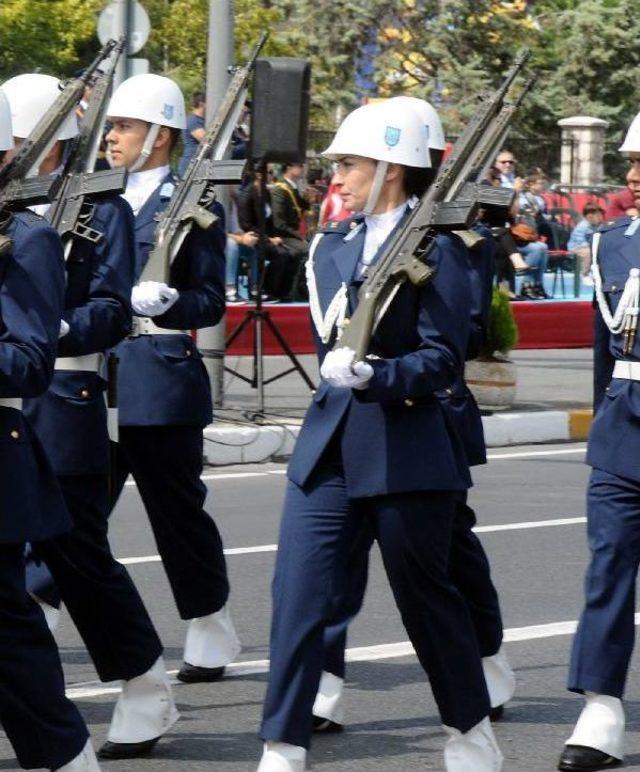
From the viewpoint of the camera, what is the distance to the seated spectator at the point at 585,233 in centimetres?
2252

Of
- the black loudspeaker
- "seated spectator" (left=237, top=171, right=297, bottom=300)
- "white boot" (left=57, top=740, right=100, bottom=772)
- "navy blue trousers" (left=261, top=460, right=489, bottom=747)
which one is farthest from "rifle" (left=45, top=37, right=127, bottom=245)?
"seated spectator" (left=237, top=171, right=297, bottom=300)

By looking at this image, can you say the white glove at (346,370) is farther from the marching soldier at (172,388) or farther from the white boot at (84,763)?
the marching soldier at (172,388)

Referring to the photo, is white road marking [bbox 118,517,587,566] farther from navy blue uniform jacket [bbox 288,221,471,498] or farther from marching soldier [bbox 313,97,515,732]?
navy blue uniform jacket [bbox 288,221,471,498]

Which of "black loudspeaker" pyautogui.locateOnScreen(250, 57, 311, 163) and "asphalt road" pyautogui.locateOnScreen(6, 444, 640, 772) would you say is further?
"black loudspeaker" pyautogui.locateOnScreen(250, 57, 311, 163)

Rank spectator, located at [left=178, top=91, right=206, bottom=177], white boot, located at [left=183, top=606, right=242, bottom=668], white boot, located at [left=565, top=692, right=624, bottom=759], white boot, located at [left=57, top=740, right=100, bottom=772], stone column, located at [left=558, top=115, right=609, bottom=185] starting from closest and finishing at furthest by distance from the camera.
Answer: white boot, located at [left=57, top=740, right=100, bottom=772] → white boot, located at [left=565, top=692, right=624, bottom=759] → white boot, located at [left=183, top=606, right=242, bottom=668] → spectator, located at [left=178, top=91, right=206, bottom=177] → stone column, located at [left=558, top=115, right=609, bottom=185]

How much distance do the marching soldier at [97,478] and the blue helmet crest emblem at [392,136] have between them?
3.06 ft

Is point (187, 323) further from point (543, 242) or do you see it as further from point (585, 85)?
point (585, 85)

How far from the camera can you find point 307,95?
1205cm

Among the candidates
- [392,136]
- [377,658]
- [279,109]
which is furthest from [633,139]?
[279,109]

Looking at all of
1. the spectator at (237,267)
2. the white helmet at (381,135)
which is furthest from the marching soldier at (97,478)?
the spectator at (237,267)

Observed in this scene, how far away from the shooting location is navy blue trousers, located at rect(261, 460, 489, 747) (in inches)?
197

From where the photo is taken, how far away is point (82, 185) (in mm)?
5754

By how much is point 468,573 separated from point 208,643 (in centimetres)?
94

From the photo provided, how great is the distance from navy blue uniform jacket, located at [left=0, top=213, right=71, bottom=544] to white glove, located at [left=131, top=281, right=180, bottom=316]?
4.80 feet
